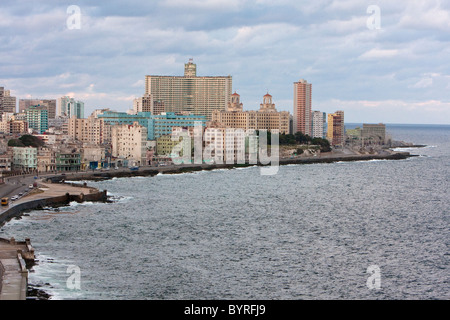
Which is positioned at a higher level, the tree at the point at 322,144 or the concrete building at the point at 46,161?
the tree at the point at 322,144

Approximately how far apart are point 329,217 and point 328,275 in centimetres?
1601

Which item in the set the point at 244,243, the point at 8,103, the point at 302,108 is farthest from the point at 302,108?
the point at 244,243

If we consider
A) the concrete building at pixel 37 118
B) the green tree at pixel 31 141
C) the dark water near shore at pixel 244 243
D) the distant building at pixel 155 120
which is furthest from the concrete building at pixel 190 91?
the dark water near shore at pixel 244 243

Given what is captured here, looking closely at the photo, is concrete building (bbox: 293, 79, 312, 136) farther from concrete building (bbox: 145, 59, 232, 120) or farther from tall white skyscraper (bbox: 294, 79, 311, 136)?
concrete building (bbox: 145, 59, 232, 120)

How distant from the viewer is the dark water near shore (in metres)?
24.4

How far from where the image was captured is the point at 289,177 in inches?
2928

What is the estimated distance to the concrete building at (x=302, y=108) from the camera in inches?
5463

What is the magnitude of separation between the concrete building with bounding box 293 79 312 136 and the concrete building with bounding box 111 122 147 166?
6045cm

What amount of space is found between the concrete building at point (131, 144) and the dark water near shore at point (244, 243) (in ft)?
72.9

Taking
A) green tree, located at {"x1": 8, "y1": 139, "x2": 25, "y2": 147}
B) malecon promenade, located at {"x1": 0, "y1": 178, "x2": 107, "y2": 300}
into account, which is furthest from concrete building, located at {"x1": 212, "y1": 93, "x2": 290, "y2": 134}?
malecon promenade, located at {"x1": 0, "y1": 178, "x2": 107, "y2": 300}

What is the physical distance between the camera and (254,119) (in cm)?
→ 12362

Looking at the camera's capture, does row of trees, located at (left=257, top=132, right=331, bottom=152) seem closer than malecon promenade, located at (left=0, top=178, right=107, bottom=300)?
No

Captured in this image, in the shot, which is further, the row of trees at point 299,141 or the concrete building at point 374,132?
the concrete building at point 374,132

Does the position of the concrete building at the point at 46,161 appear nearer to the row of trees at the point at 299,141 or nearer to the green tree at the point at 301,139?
the row of trees at the point at 299,141
